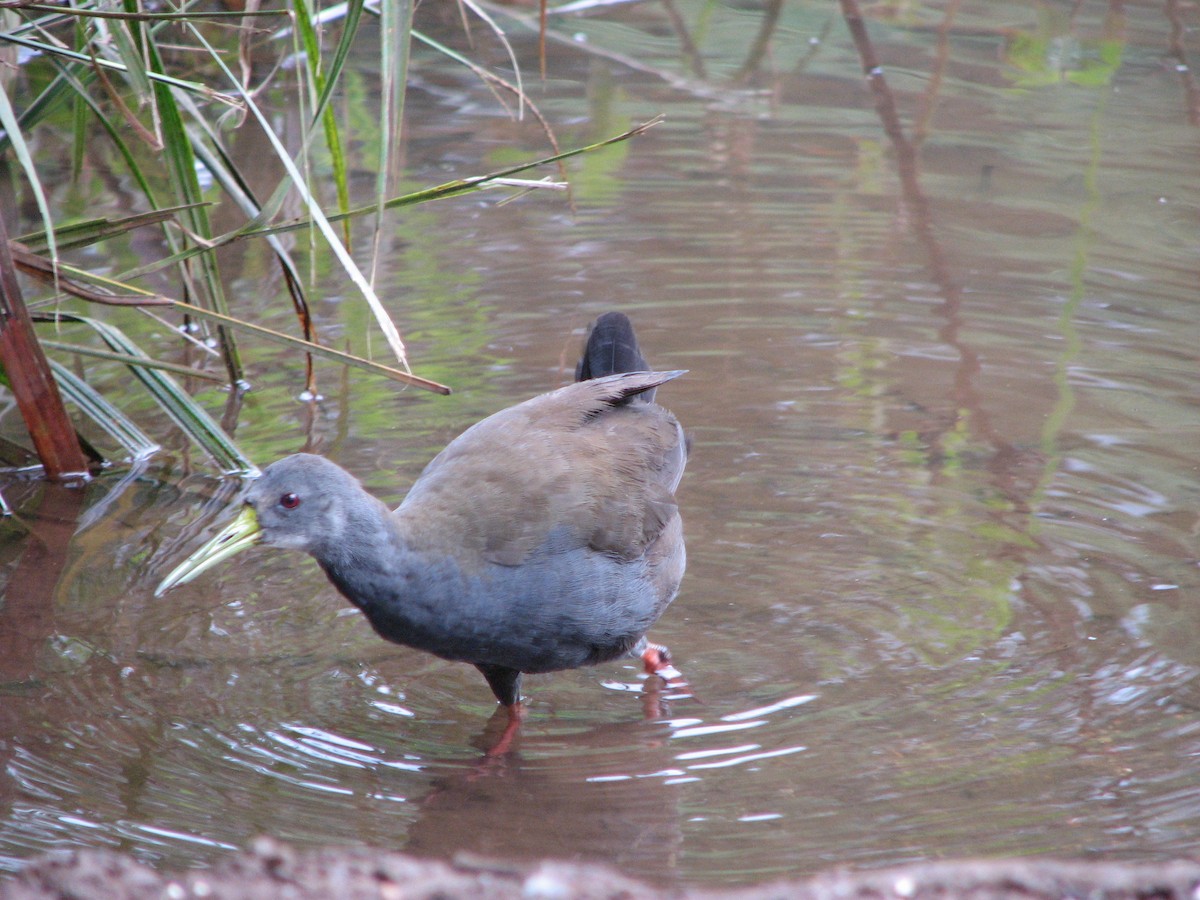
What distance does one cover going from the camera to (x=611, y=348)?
470 cm

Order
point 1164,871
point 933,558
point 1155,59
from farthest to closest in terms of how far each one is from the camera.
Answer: point 1155,59
point 933,558
point 1164,871

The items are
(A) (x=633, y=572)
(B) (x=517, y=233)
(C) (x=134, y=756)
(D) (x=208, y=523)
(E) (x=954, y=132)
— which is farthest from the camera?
(E) (x=954, y=132)

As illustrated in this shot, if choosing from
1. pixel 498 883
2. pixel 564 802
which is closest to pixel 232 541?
pixel 564 802

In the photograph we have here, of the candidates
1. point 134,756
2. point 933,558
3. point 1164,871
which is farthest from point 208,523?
point 1164,871

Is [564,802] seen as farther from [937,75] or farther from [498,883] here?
[937,75]

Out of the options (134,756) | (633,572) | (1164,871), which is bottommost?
(134,756)

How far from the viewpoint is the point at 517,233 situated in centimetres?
757

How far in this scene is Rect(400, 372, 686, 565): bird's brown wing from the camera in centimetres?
370

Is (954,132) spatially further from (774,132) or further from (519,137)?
(519,137)

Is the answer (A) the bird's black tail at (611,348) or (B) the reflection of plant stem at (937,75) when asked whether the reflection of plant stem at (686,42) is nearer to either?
(B) the reflection of plant stem at (937,75)

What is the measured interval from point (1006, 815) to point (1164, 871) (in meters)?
0.94

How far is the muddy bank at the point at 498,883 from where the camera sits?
7.62 ft

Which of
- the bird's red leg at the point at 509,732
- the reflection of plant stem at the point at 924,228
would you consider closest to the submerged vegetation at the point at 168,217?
the bird's red leg at the point at 509,732

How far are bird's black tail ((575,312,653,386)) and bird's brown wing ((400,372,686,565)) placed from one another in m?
0.24
